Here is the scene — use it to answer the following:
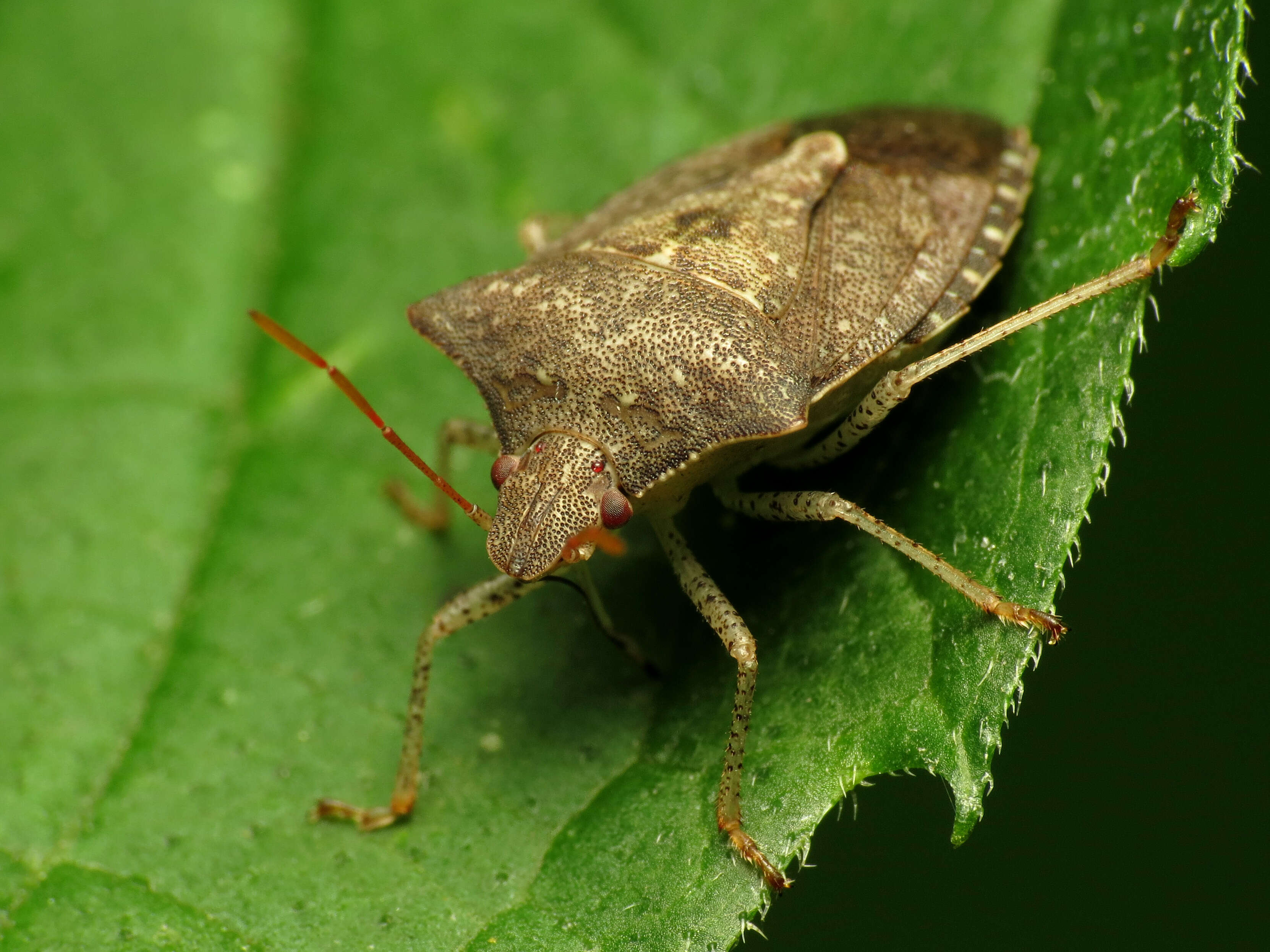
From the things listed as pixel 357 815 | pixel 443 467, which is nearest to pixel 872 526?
pixel 443 467

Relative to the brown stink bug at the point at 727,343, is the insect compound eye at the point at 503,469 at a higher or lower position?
lower

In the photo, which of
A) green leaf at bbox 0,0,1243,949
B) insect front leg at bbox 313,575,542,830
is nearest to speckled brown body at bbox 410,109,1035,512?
green leaf at bbox 0,0,1243,949

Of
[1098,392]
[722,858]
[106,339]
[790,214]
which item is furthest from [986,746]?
[106,339]

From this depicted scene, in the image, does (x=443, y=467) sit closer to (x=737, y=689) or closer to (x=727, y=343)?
(x=727, y=343)

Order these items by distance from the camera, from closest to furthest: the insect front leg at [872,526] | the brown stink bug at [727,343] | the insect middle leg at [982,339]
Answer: the insect front leg at [872,526], the insect middle leg at [982,339], the brown stink bug at [727,343]

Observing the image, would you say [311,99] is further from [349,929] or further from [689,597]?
[349,929]

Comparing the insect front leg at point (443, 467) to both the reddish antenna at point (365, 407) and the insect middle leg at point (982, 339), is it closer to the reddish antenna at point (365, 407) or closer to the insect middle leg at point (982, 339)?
the reddish antenna at point (365, 407)

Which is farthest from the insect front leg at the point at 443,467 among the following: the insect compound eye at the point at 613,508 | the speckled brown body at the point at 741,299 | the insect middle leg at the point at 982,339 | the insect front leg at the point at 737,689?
the insect middle leg at the point at 982,339
